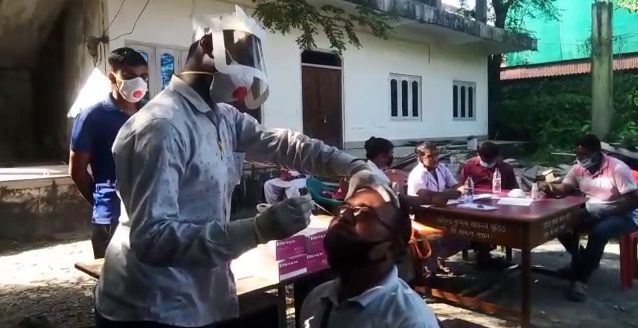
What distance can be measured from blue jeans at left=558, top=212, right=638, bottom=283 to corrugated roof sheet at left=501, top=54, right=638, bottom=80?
1120 centimetres

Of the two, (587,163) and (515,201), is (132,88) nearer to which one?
(515,201)

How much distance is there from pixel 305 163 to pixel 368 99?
8.55 metres

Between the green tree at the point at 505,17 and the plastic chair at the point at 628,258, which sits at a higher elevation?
the green tree at the point at 505,17

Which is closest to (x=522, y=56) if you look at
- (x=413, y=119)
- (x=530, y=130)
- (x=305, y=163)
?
(x=530, y=130)

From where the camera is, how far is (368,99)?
10.3 meters

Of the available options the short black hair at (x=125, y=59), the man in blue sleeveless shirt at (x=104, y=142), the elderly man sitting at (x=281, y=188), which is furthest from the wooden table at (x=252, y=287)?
the elderly man sitting at (x=281, y=188)

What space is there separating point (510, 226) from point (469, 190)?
1120mm

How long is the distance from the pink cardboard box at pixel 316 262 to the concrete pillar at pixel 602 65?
34.2ft

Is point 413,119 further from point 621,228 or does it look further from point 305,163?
point 305,163

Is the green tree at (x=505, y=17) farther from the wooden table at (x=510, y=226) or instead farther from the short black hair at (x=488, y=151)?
the wooden table at (x=510, y=226)

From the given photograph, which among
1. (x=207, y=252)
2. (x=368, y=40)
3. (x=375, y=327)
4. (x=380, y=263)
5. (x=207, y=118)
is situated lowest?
(x=375, y=327)

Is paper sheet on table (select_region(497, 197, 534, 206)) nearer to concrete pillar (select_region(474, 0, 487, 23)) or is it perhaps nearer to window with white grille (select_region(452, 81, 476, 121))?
window with white grille (select_region(452, 81, 476, 121))

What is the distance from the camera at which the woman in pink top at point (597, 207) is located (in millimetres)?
4574

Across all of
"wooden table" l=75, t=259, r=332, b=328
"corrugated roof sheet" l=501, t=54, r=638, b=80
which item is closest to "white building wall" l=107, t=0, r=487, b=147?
"corrugated roof sheet" l=501, t=54, r=638, b=80
